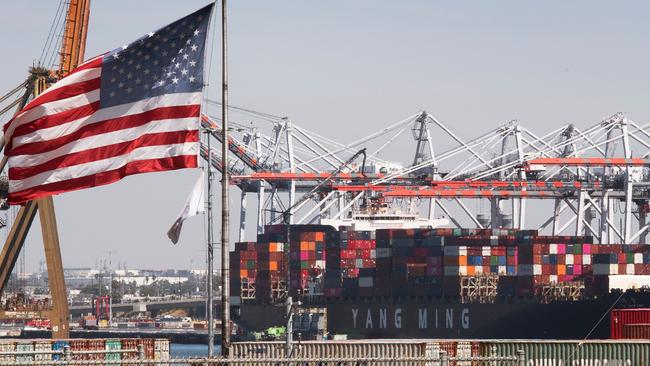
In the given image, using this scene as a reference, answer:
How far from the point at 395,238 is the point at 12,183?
86812mm

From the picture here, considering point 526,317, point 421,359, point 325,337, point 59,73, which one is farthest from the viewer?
point 325,337

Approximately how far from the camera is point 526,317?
10912 centimetres

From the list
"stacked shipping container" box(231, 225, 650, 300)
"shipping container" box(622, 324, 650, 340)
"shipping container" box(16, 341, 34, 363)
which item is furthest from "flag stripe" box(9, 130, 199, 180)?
"stacked shipping container" box(231, 225, 650, 300)

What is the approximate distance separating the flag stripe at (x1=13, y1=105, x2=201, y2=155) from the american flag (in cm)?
2

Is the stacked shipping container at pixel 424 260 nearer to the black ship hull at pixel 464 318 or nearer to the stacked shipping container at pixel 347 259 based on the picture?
the stacked shipping container at pixel 347 259

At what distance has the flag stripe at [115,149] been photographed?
2502 centimetres

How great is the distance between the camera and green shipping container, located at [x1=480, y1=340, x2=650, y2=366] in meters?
32.6

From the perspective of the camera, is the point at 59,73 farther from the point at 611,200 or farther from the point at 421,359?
the point at 611,200

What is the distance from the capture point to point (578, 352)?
3284 centimetres

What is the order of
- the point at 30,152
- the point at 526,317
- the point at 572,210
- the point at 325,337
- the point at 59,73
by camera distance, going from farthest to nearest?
the point at 572,210 < the point at 325,337 < the point at 526,317 < the point at 59,73 < the point at 30,152

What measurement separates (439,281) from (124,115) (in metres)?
87.6

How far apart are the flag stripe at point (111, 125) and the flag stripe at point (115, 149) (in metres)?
0.25

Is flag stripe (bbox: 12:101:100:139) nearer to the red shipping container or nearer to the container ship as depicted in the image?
the red shipping container

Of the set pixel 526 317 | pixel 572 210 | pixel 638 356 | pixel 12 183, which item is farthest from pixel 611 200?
pixel 12 183
